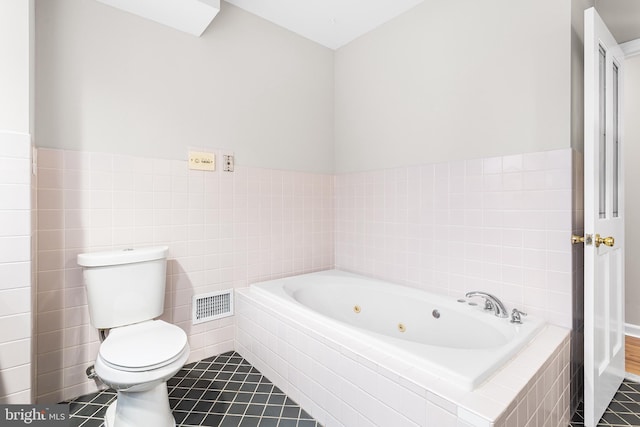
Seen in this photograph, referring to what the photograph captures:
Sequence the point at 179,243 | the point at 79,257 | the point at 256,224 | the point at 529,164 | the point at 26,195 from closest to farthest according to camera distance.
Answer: the point at 26,195
the point at 79,257
the point at 529,164
the point at 179,243
the point at 256,224

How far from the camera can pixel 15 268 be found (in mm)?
1307

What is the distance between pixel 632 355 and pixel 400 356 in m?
2.10

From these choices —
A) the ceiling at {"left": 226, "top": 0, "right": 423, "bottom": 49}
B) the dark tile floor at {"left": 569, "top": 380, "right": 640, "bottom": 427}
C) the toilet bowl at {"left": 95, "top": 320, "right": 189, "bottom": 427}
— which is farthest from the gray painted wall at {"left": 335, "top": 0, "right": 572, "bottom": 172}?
the toilet bowl at {"left": 95, "top": 320, "right": 189, "bottom": 427}

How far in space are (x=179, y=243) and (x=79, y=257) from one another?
53cm

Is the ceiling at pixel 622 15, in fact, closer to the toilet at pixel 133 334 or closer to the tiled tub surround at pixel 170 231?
the tiled tub surround at pixel 170 231

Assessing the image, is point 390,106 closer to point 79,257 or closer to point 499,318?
point 499,318

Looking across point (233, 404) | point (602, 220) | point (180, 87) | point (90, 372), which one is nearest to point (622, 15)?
point (602, 220)

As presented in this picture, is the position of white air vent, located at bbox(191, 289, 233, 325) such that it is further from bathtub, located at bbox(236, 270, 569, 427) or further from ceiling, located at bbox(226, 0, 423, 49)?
ceiling, located at bbox(226, 0, 423, 49)

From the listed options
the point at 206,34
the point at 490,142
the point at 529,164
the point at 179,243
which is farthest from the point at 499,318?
the point at 206,34

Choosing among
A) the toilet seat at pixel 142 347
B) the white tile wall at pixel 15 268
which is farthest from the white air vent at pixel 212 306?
the white tile wall at pixel 15 268

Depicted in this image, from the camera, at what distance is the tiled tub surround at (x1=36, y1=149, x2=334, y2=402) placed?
1.58 m

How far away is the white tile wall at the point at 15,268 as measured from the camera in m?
1.28

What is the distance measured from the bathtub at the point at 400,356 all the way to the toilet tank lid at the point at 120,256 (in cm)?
67

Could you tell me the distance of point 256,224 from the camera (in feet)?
7.62
